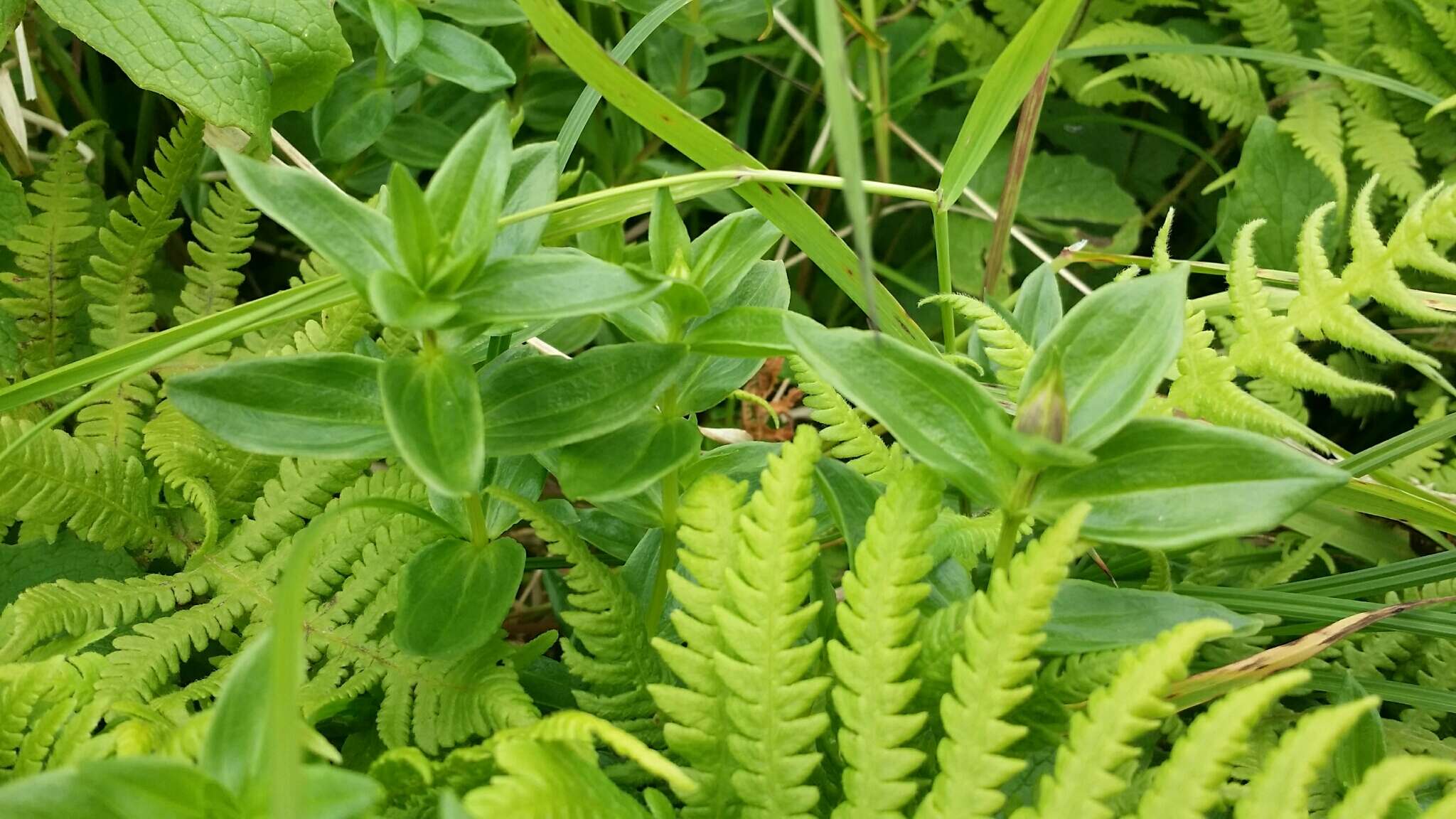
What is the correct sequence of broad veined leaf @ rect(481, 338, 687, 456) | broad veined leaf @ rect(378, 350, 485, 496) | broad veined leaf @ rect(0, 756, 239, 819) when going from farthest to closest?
1. broad veined leaf @ rect(481, 338, 687, 456)
2. broad veined leaf @ rect(378, 350, 485, 496)
3. broad veined leaf @ rect(0, 756, 239, 819)

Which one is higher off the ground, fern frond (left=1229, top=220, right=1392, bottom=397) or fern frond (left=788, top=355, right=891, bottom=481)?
fern frond (left=1229, top=220, right=1392, bottom=397)

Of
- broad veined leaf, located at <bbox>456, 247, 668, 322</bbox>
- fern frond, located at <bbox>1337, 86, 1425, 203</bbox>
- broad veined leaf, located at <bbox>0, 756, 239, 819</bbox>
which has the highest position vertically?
fern frond, located at <bbox>1337, 86, 1425, 203</bbox>

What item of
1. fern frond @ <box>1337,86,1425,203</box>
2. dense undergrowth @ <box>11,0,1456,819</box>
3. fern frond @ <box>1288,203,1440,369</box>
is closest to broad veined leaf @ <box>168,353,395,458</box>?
dense undergrowth @ <box>11,0,1456,819</box>

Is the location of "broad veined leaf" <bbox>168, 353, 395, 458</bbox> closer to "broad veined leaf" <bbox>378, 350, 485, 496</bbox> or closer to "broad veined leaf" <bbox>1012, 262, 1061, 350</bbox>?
"broad veined leaf" <bbox>378, 350, 485, 496</bbox>

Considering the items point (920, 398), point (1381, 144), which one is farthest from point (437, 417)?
point (1381, 144)

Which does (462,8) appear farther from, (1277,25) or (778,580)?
(1277,25)

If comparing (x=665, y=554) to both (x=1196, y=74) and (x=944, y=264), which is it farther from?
(x=1196, y=74)
